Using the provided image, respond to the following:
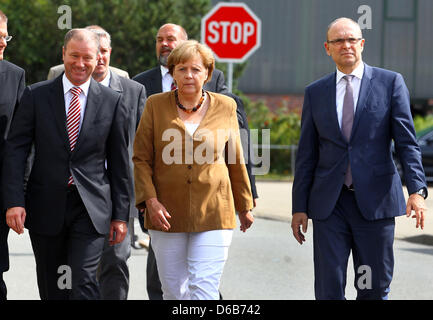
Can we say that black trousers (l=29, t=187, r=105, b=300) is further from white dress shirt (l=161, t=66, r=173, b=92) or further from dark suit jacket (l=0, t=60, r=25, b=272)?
white dress shirt (l=161, t=66, r=173, b=92)

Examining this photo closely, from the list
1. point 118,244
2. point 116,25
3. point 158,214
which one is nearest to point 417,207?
point 158,214

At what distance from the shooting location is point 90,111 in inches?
208

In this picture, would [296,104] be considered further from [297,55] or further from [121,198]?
[121,198]

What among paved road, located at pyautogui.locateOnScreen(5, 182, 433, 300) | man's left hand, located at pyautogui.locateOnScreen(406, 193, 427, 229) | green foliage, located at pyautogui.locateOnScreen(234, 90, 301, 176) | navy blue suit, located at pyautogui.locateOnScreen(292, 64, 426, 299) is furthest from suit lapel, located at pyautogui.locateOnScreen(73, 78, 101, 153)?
green foliage, located at pyautogui.locateOnScreen(234, 90, 301, 176)

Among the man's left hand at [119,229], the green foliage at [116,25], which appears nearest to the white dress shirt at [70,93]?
the man's left hand at [119,229]

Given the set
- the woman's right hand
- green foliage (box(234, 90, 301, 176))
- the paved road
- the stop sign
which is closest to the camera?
the woman's right hand

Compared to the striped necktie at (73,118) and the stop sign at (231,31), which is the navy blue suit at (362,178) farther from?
the stop sign at (231,31)

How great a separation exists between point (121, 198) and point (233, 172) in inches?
26.9

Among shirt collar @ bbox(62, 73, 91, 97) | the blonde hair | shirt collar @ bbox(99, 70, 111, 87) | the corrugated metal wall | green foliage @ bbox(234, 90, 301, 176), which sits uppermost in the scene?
the blonde hair

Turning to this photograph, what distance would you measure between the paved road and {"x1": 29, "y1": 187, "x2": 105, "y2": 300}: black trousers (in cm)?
224

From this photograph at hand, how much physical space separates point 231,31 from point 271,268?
29.3ft

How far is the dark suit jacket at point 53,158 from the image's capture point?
17.0ft

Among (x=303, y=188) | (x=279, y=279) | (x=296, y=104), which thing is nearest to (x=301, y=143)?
(x=303, y=188)

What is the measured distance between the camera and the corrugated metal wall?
30531 millimetres
